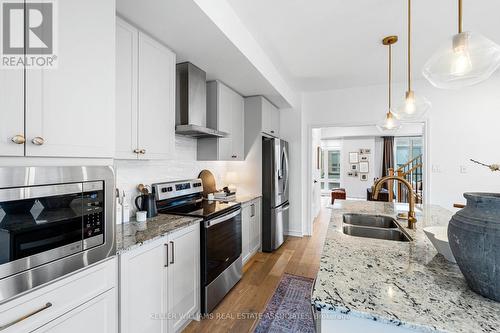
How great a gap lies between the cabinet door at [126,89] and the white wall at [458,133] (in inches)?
148

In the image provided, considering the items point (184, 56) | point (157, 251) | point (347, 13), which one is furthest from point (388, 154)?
point (157, 251)

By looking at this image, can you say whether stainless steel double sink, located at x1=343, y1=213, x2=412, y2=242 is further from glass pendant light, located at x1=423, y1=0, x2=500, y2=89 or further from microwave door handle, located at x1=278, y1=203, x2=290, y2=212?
microwave door handle, located at x1=278, y1=203, x2=290, y2=212

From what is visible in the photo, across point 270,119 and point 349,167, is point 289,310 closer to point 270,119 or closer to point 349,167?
point 270,119

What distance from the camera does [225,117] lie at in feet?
10.1

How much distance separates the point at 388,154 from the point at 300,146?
5839 mm

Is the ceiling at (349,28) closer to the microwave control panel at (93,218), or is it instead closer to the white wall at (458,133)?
the white wall at (458,133)

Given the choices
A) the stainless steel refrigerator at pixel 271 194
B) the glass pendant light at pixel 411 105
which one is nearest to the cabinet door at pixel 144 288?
the stainless steel refrigerator at pixel 271 194

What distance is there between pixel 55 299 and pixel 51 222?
0.33 metres

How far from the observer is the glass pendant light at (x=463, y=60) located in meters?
1.10

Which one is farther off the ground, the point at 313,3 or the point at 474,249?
the point at 313,3

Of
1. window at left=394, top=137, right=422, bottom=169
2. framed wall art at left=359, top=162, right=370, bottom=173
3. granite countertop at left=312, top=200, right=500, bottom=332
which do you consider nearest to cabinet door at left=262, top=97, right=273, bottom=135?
granite countertop at left=312, top=200, right=500, bottom=332

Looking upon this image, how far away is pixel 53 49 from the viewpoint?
104cm

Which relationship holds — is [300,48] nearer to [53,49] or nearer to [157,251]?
[53,49]

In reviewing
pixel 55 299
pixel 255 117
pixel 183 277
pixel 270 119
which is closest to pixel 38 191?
pixel 55 299
